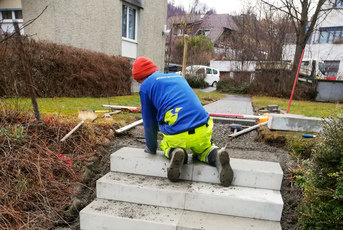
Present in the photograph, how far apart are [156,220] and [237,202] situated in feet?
2.32

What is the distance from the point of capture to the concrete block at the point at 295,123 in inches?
128

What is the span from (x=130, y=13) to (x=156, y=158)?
1129cm

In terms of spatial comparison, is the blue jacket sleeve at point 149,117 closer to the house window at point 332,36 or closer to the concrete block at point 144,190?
the concrete block at point 144,190

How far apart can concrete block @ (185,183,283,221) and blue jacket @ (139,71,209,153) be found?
2.01ft

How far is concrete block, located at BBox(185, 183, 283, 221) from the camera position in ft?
6.21

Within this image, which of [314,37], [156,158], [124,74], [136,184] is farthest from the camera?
[314,37]

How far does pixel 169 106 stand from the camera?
211 centimetres

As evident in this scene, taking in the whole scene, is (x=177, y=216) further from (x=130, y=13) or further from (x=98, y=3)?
(x=130, y=13)

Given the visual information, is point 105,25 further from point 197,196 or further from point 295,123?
point 197,196

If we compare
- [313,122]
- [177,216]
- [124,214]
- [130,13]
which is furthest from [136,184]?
[130,13]

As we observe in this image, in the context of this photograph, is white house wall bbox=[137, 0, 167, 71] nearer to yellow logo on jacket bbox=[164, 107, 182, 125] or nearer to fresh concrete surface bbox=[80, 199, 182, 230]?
yellow logo on jacket bbox=[164, 107, 182, 125]

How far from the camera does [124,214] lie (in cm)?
193

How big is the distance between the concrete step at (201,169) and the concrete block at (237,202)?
0.32ft

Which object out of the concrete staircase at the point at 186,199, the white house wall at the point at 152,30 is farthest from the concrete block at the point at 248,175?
the white house wall at the point at 152,30
